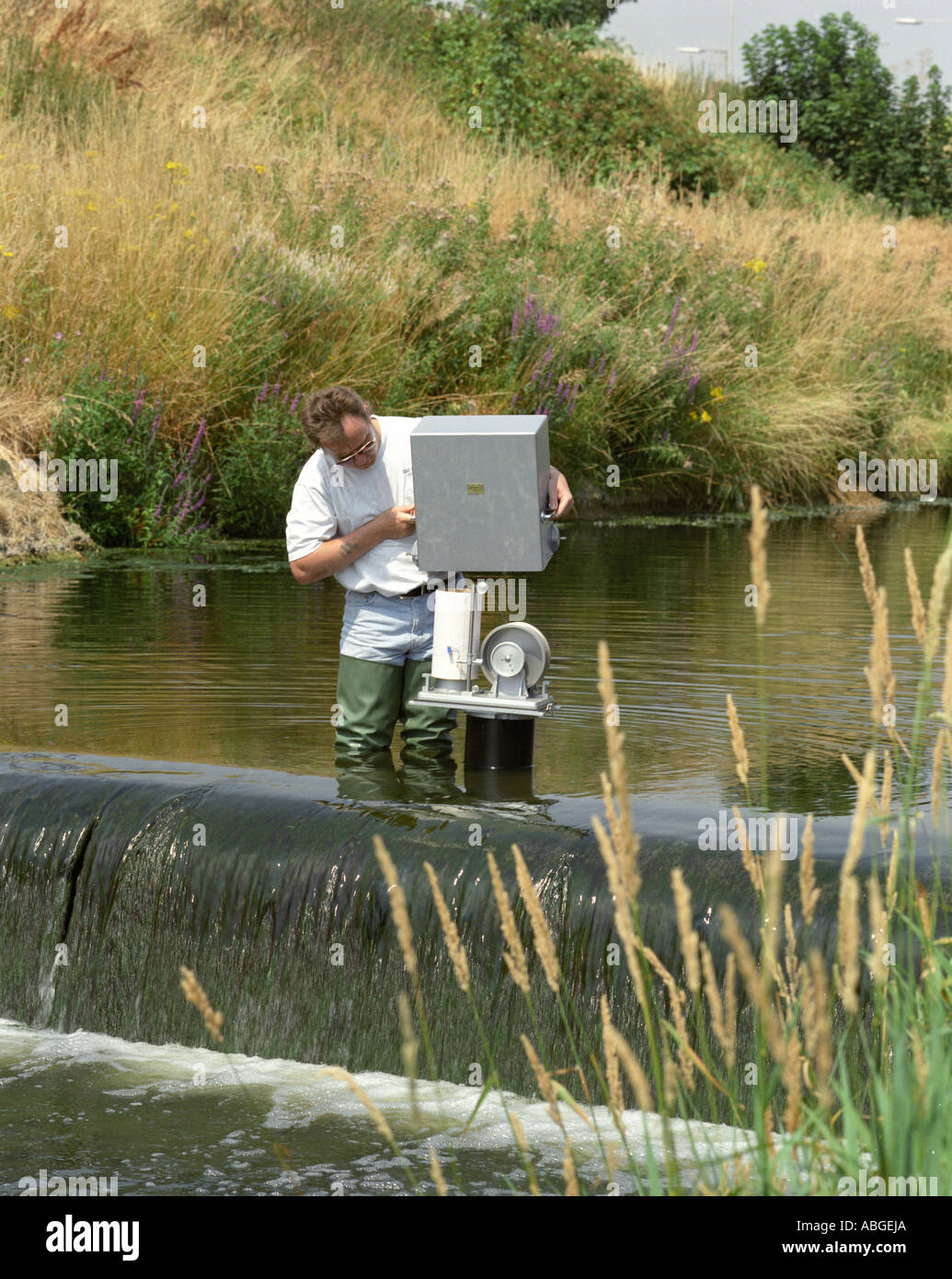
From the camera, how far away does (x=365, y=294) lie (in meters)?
11.5

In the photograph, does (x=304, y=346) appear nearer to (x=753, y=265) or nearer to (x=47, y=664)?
(x=47, y=664)

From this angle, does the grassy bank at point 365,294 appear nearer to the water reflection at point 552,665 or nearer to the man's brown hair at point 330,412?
the water reflection at point 552,665

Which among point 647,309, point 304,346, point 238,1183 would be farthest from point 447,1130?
point 647,309

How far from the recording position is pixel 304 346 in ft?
37.1

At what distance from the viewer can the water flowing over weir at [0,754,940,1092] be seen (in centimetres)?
380

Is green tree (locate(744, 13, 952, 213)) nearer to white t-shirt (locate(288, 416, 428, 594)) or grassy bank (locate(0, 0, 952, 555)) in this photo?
grassy bank (locate(0, 0, 952, 555))

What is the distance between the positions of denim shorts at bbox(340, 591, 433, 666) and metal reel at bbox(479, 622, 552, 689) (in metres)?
0.41

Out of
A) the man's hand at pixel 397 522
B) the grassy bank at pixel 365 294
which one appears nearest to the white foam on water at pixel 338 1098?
the man's hand at pixel 397 522

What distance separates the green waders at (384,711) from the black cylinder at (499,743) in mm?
159

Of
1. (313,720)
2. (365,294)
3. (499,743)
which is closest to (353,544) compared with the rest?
(499,743)

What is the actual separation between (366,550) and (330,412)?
0.42 metres

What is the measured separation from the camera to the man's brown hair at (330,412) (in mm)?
4520

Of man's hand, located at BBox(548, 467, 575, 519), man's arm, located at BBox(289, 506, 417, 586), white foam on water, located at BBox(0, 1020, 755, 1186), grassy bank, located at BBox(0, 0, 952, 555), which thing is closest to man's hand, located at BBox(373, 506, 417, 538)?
man's arm, located at BBox(289, 506, 417, 586)

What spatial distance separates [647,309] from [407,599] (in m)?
10.0
